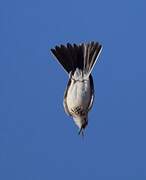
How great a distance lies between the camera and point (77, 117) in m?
7.49

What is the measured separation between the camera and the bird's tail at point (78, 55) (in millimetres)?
7445

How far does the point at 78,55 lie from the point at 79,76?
0.17 meters

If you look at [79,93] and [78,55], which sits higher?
[78,55]

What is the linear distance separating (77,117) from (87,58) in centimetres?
46

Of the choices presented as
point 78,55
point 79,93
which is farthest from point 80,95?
point 78,55

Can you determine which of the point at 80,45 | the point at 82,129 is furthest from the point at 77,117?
the point at 80,45

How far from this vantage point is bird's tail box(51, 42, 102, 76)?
7.45 metres

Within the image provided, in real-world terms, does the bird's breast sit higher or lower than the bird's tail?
lower

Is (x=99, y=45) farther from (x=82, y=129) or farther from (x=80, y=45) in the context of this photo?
(x=82, y=129)

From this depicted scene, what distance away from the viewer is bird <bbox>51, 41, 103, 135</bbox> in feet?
24.2

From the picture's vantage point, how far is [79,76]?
7.42 meters

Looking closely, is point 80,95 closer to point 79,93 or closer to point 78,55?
point 79,93

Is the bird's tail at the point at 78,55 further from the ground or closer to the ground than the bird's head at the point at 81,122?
further from the ground

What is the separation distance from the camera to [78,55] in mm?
7484
